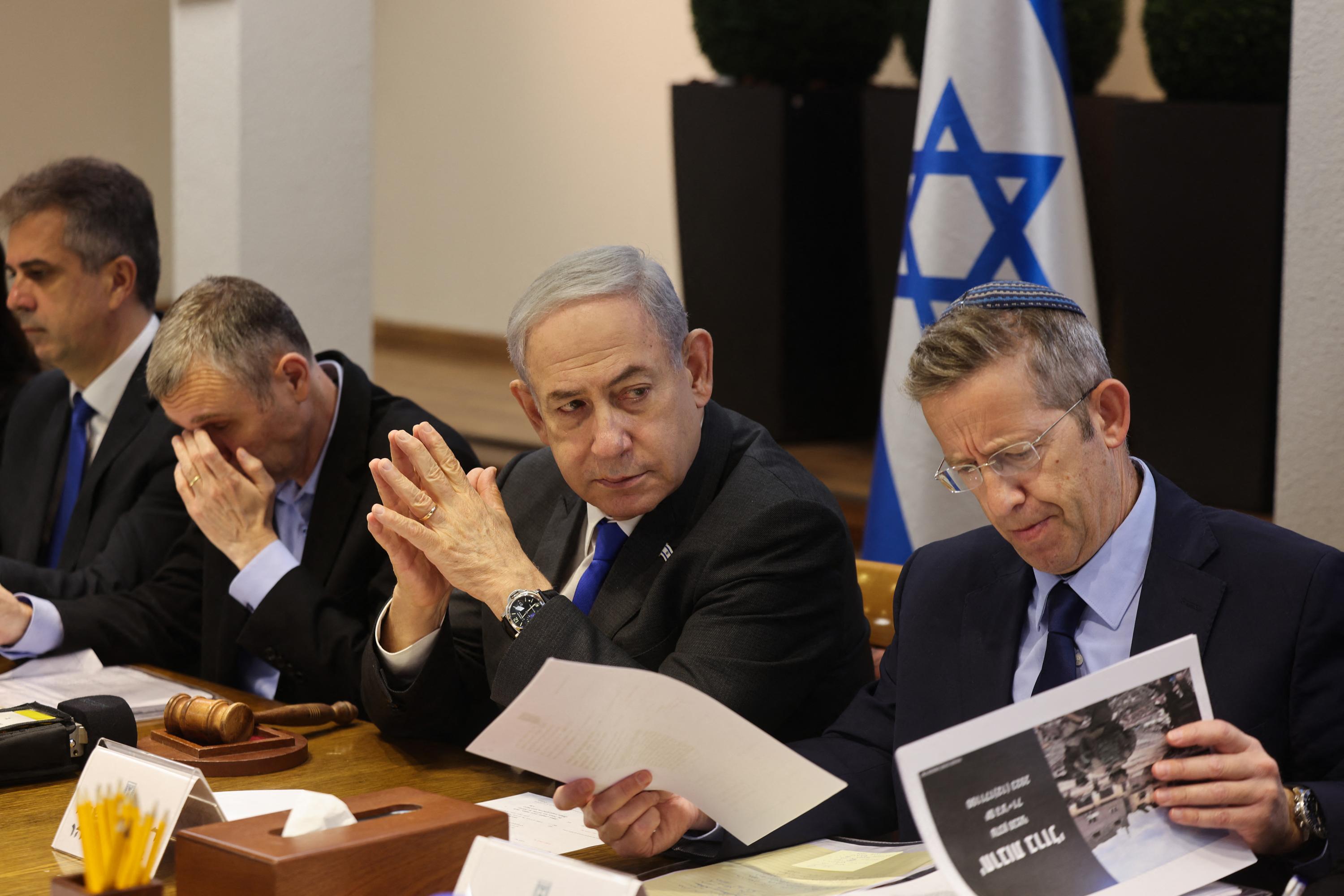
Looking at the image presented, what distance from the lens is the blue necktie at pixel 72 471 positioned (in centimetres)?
341

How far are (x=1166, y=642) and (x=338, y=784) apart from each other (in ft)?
3.46

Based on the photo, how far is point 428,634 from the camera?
2248 millimetres

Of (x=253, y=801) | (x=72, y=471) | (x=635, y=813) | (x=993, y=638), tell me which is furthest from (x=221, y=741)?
(x=72, y=471)

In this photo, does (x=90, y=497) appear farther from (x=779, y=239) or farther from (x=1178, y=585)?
(x=779, y=239)

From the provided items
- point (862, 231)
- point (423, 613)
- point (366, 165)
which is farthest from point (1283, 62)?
point (423, 613)

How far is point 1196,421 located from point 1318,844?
3438mm

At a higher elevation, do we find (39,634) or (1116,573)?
(1116,573)

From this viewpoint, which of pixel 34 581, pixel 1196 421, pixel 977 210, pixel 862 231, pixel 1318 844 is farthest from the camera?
pixel 862 231

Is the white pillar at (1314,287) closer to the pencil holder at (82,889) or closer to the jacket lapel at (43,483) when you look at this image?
the pencil holder at (82,889)

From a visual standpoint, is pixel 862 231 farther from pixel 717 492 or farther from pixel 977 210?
pixel 717 492

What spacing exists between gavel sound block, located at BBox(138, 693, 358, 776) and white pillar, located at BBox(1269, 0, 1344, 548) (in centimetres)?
201

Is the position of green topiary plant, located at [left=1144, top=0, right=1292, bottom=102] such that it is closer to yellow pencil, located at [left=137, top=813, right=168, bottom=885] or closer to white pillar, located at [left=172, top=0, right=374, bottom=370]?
white pillar, located at [left=172, top=0, right=374, bottom=370]

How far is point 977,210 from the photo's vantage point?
141 inches

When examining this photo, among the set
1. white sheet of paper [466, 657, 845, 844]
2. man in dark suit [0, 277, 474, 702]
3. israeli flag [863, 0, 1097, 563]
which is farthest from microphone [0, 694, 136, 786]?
israeli flag [863, 0, 1097, 563]
